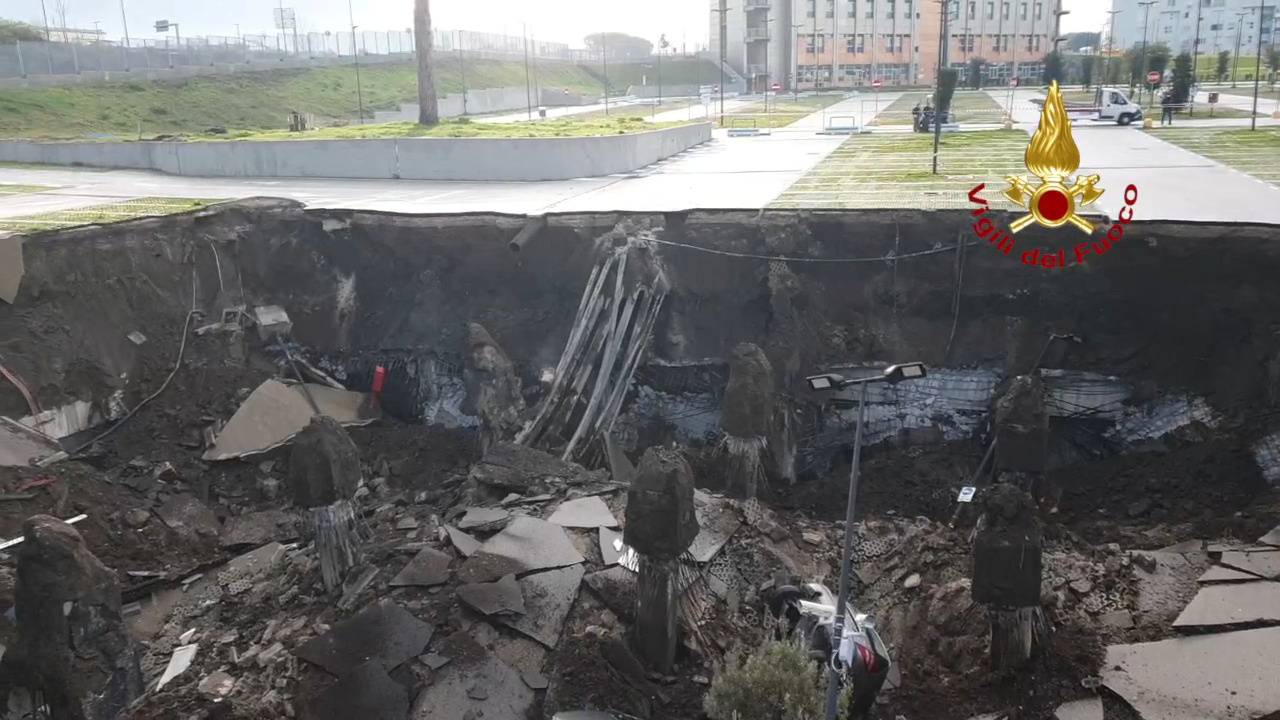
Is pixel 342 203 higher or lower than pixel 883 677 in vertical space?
higher

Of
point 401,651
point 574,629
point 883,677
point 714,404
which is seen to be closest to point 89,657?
point 401,651

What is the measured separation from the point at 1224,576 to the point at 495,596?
6116 mm

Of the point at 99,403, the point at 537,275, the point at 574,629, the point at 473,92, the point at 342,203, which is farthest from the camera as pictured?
the point at 473,92

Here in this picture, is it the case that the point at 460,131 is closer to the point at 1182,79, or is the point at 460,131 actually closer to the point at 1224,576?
the point at 1224,576

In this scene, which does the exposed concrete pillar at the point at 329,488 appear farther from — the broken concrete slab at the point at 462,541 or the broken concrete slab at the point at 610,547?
the broken concrete slab at the point at 610,547

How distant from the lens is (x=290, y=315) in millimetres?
14680

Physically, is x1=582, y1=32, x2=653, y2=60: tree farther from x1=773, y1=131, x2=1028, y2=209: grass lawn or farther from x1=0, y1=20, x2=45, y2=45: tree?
x1=773, y1=131, x2=1028, y2=209: grass lawn

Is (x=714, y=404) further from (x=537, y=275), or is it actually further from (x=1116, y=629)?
(x=1116, y=629)

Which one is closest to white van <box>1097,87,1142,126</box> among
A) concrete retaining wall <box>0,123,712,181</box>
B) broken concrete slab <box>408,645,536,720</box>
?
concrete retaining wall <box>0,123,712,181</box>

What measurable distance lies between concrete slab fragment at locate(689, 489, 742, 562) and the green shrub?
2021mm

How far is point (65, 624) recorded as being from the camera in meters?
6.07

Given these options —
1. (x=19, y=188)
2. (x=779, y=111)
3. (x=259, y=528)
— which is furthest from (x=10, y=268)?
(x=779, y=111)

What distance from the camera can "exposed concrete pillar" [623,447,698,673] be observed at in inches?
257

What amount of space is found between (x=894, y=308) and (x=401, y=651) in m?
9.25
